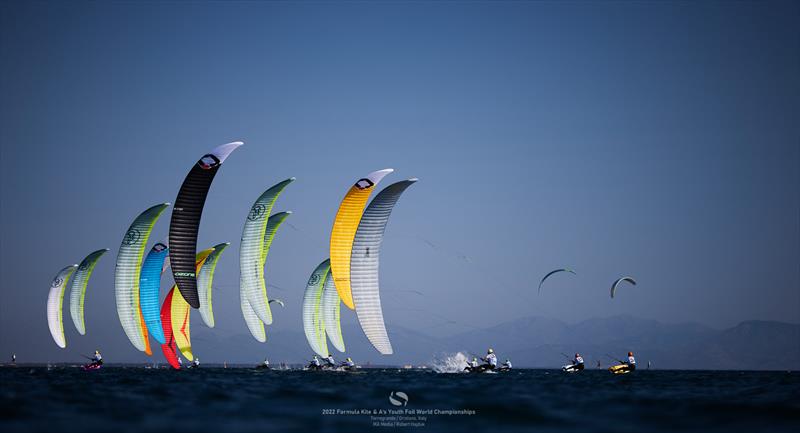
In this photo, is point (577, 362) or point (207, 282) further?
point (577, 362)

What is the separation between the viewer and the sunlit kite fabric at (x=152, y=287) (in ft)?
202

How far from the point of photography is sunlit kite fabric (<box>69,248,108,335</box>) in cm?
7425

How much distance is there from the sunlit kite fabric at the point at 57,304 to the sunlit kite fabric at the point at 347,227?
37561mm

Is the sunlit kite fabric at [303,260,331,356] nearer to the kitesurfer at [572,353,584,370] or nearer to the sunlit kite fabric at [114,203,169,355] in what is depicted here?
the sunlit kite fabric at [114,203,169,355]

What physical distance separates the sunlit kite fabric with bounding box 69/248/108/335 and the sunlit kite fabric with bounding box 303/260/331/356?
731 inches

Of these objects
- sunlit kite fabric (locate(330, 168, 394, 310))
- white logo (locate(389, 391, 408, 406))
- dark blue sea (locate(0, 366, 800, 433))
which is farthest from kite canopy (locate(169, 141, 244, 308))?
white logo (locate(389, 391, 408, 406))

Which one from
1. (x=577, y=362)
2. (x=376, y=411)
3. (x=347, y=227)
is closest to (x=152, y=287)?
(x=347, y=227)

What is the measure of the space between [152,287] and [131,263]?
7.91 feet

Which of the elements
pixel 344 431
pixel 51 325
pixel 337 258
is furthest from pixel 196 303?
pixel 51 325

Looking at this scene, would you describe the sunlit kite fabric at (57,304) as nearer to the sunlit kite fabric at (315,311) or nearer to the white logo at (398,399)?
the sunlit kite fabric at (315,311)

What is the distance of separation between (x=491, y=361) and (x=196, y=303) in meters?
27.6

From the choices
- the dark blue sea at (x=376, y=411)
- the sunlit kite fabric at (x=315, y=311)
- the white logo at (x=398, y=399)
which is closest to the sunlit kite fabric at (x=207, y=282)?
the sunlit kite fabric at (x=315, y=311)

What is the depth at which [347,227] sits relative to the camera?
5316 centimetres

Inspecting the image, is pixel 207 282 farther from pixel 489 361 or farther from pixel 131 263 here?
pixel 489 361
